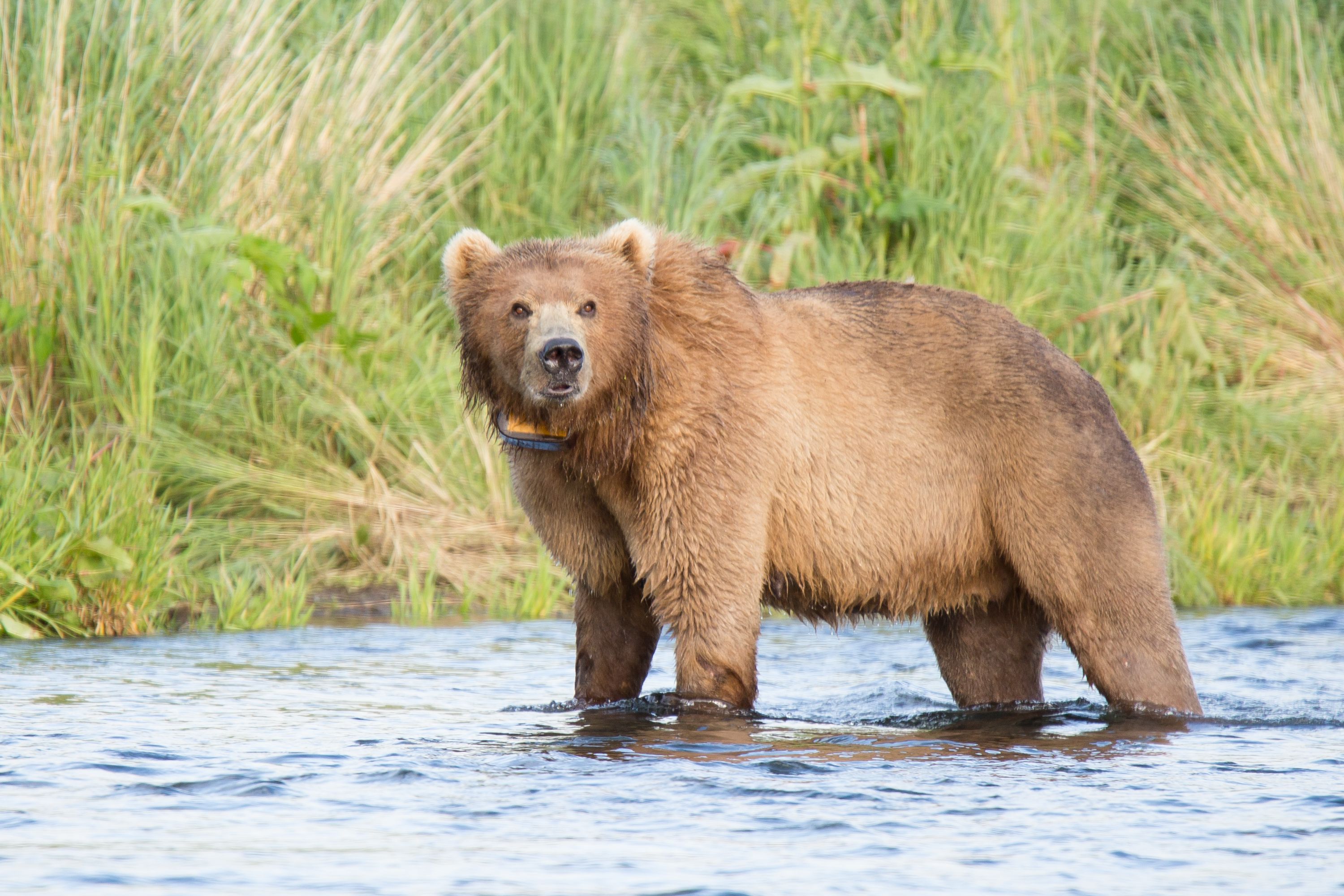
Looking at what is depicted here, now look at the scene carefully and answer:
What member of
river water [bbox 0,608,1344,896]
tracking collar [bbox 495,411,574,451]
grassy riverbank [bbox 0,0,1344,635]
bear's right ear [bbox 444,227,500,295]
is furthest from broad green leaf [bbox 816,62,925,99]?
tracking collar [bbox 495,411,574,451]

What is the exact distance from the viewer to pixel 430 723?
541 cm

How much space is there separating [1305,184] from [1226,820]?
22.2 feet

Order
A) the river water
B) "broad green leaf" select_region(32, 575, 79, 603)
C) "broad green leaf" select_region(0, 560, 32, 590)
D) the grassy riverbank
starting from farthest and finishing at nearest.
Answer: the grassy riverbank → "broad green leaf" select_region(32, 575, 79, 603) → "broad green leaf" select_region(0, 560, 32, 590) → the river water

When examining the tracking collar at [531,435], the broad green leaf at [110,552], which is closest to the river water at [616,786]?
the broad green leaf at [110,552]

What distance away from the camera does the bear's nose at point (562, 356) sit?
4836 mm

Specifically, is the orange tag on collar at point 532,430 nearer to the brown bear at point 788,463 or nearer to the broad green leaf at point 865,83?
the brown bear at point 788,463

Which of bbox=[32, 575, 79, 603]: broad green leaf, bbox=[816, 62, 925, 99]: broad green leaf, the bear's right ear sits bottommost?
bbox=[32, 575, 79, 603]: broad green leaf

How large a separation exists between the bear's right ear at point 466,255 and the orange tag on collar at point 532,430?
47 centimetres

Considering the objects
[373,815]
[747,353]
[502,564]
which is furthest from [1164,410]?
[373,815]

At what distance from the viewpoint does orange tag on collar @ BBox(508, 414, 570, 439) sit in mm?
5109

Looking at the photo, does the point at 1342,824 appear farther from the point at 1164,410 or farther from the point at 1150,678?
the point at 1164,410

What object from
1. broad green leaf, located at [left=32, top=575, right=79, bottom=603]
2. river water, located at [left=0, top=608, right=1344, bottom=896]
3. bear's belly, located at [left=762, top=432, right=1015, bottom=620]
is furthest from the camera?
A: broad green leaf, located at [left=32, top=575, right=79, bottom=603]

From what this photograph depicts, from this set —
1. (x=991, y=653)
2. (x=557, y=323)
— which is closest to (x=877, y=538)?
(x=991, y=653)

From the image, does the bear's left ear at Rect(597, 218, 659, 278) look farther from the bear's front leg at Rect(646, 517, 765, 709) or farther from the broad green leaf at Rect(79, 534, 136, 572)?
the broad green leaf at Rect(79, 534, 136, 572)
